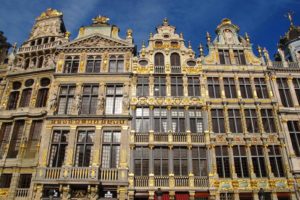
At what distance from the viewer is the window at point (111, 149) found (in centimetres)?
2148

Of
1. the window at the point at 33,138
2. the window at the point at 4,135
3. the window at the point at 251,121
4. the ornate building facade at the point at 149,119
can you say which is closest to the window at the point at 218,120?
the ornate building facade at the point at 149,119

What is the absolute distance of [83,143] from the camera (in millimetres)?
22125

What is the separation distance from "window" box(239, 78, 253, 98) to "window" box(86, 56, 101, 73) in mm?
13642

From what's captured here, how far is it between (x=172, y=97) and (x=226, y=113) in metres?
4.89

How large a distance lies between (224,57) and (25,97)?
64.3 ft

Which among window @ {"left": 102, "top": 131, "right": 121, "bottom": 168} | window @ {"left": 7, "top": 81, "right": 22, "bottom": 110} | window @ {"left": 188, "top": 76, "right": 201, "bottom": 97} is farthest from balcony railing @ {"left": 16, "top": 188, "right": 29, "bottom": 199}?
window @ {"left": 188, "top": 76, "right": 201, "bottom": 97}

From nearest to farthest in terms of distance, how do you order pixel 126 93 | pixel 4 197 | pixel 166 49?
pixel 4 197, pixel 126 93, pixel 166 49

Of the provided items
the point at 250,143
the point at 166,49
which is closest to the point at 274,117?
the point at 250,143

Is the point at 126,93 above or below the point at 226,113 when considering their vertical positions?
above

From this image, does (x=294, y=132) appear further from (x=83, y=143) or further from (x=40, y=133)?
(x=40, y=133)

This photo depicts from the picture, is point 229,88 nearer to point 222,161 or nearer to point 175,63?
point 175,63

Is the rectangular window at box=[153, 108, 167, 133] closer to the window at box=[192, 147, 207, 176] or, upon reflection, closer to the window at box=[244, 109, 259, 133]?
the window at box=[192, 147, 207, 176]

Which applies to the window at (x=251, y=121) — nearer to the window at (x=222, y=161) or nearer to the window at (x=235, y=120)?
the window at (x=235, y=120)

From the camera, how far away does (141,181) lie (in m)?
20.6
